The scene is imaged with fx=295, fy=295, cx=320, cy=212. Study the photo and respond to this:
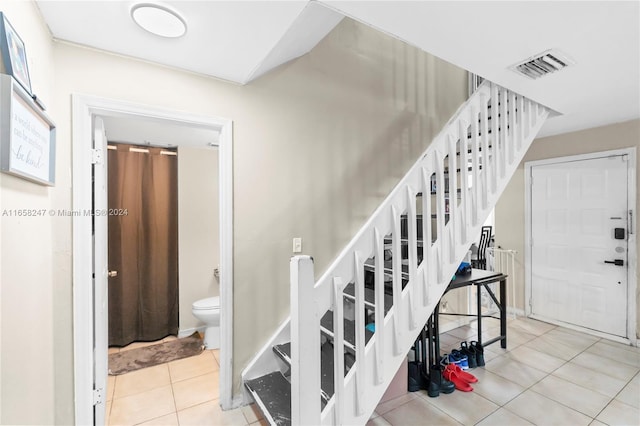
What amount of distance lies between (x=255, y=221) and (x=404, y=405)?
5.70ft

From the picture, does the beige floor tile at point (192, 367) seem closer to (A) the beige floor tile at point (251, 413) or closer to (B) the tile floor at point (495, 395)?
(B) the tile floor at point (495, 395)

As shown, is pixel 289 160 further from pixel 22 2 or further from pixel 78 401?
pixel 78 401

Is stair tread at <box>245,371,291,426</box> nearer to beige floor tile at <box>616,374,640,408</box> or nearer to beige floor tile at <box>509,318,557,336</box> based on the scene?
beige floor tile at <box>616,374,640,408</box>

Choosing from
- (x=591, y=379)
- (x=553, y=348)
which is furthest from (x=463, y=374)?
(x=553, y=348)

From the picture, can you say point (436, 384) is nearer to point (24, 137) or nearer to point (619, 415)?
point (619, 415)

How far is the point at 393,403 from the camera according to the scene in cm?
218

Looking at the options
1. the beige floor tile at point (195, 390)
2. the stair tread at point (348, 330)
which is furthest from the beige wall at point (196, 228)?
the stair tread at point (348, 330)

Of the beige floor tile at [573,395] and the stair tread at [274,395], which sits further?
the beige floor tile at [573,395]

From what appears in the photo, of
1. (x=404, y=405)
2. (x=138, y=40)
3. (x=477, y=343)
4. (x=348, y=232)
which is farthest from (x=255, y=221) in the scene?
(x=477, y=343)

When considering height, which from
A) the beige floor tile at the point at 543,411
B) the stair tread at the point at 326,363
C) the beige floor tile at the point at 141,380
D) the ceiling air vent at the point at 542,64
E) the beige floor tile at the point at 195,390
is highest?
the ceiling air vent at the point at 542,64

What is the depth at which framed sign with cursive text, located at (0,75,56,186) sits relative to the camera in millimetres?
959

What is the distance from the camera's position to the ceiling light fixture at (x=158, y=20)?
1379mm

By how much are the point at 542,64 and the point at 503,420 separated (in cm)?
237

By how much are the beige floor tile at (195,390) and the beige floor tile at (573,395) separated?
2543mm
